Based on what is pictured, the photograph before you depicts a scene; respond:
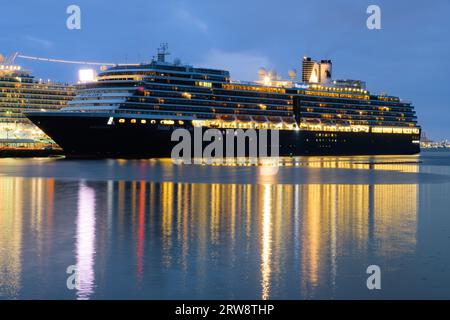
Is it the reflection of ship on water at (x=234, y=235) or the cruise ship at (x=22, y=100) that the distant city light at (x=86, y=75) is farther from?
the reflection of ship on water at (x=234, y=235)

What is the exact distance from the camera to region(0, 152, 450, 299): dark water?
15.5m

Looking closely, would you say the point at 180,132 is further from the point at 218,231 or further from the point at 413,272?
the point at 413,272

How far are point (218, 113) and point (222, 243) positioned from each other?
76.3 metres

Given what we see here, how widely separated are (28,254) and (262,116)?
8651 cm

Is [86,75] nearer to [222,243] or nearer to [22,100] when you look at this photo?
[22,100]

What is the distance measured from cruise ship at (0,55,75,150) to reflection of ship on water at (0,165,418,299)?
11528 cm

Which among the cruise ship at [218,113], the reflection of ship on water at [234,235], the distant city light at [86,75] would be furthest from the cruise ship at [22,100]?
the reflection of ship on water at [234,235]

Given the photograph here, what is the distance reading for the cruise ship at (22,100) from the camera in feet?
488

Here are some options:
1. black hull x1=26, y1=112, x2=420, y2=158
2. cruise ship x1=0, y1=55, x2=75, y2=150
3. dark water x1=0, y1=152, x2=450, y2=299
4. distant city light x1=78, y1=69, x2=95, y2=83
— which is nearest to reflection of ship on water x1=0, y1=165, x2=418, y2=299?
dark water x1=0, y1=152, x2=450, y2=299

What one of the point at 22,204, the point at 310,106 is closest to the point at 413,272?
the point at 22,204

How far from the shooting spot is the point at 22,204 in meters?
31.5

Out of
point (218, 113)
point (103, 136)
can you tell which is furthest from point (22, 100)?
point (103, 136)

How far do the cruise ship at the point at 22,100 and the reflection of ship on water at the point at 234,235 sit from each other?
115 m

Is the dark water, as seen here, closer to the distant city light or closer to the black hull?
the black hull
